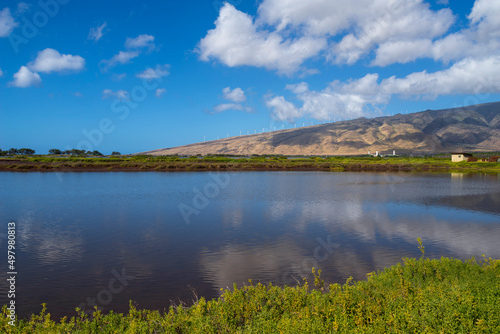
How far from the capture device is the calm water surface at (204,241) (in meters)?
12.2

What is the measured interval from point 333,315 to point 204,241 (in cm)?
1157

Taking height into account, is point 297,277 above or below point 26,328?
below

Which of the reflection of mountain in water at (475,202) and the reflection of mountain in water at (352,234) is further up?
the reflection of mountain in water at (352,234)

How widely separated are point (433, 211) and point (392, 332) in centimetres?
2482

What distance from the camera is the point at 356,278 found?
12836mm

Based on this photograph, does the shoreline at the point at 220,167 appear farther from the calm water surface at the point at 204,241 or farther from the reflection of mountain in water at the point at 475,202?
the reflection of mountain in water at the point at 475,202

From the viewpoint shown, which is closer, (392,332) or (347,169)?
(392,332)

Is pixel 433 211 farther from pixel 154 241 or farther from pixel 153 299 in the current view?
pixel 153 299

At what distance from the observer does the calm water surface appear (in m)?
12.2

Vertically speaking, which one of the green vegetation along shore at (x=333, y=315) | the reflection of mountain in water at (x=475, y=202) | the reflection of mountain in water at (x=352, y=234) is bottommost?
the reflection of mountain in water at (x=475, y=202)

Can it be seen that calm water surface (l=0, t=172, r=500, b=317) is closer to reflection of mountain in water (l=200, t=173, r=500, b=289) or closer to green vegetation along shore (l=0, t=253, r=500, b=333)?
reflection of mountain in water (l=200, t=173, r=500, b=289)

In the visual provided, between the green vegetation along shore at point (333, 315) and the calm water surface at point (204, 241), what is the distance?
1.90 meters

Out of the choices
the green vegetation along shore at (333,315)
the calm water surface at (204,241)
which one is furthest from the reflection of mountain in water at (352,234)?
the green vegetation along shore at (333,315)

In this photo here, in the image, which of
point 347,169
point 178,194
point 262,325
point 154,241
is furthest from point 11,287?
point 347,169
